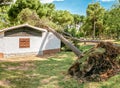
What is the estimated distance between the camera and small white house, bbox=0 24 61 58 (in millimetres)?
21562

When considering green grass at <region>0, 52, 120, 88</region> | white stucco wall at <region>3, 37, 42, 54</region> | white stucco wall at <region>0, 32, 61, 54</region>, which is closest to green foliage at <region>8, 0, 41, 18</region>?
white stucco wall at <region>0, 32, 61, 54</region>

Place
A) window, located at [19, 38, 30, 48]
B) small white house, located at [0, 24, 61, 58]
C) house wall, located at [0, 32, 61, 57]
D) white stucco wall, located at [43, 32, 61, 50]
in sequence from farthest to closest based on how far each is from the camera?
white stucco wall, located at [43, 32, 61, 50] < window, located at [19, 38, 30, 48] < house wall, located at [0, 32, 61, 57] < small white house, located at [0, 24, 61, 58]

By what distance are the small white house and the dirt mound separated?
1025 cm

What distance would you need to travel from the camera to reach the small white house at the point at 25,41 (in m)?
21.6

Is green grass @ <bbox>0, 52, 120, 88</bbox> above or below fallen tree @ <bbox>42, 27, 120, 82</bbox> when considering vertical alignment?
below

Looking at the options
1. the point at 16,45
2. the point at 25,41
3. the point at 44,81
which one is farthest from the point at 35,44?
the point at 44,81

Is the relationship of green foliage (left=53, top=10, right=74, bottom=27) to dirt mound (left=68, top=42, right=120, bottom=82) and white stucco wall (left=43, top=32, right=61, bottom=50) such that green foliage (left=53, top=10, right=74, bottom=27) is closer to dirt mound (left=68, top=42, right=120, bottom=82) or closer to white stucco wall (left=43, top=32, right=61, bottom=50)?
white stucco wall (left=43, top=32, right=61, bottom=50)

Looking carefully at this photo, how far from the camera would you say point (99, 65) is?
12.6 metres

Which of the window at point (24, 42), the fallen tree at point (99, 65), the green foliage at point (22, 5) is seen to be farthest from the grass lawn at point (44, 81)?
the green foliage at point (22, 5)

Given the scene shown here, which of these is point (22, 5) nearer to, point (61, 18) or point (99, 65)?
point (61, 18)

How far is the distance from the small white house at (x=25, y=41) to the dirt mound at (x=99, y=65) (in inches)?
403

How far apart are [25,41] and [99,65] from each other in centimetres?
1223

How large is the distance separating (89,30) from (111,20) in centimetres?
1491

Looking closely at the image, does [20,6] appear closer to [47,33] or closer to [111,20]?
[47,33]
